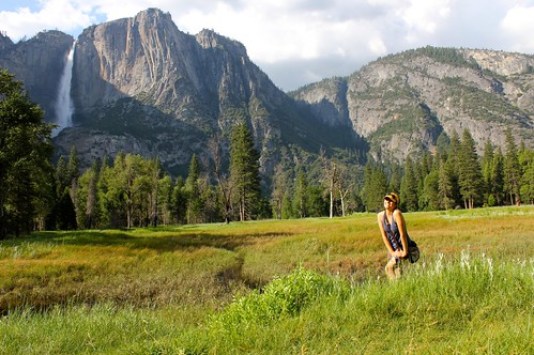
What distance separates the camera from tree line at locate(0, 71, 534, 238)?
48922 millimetres

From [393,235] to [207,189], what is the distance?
10909cm

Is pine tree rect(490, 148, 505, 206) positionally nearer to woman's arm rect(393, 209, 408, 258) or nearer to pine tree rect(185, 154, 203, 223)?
pine tree rect(185, 154, 203, 223)

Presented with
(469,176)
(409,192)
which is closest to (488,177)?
(469,176)

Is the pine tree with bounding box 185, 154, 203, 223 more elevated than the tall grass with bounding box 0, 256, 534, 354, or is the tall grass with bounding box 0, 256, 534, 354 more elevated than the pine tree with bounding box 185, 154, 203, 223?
the pine tree with bounding box 185, 154, 203, 223

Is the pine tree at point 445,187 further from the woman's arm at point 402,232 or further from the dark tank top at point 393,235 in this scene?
the woman's arm at point 402,232

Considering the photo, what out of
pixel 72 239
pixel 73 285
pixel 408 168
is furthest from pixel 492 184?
pixel 73 285

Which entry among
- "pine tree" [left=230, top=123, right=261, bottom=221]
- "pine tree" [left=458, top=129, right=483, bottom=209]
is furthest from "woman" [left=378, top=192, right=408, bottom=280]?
"pine tree" [left=458, top=129, right=483, bottom=209]

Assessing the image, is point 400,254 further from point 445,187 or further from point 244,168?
point 445,187

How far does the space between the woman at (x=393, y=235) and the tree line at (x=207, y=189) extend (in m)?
27.5

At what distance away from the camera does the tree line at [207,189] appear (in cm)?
4892

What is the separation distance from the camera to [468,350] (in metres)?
4.48

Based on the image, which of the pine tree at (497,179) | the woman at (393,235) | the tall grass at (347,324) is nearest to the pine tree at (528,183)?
the pine tree at (497,179)

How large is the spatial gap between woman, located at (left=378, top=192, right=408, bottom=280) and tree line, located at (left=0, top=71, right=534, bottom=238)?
90.2ft

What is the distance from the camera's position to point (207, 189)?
117 metres
